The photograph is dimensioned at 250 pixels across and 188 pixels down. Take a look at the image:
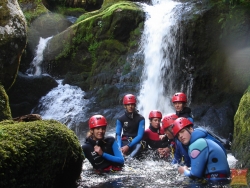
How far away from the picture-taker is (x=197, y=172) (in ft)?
15.4

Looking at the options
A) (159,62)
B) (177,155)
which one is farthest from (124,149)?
(159,62)

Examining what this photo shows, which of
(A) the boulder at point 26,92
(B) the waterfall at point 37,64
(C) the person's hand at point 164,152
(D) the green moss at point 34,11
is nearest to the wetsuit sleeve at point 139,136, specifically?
(C) the person's hand at point 164,152

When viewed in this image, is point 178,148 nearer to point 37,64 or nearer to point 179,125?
point 179,125

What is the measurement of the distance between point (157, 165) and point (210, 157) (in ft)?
7.16

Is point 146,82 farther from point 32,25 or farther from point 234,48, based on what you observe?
point 32,25

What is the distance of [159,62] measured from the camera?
1227cm

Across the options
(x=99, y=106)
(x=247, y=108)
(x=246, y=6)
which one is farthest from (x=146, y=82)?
(x=247, y=108)

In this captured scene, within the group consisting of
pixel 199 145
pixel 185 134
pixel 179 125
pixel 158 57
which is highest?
pixel 158 57

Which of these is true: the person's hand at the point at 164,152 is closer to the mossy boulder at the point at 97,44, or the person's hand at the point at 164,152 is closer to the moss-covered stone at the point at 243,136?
the moss-covered stone at the point at 243,136

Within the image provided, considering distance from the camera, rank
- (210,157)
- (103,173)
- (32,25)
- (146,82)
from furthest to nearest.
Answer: (32,25) → (146,82) → (103,173) → (210,157)

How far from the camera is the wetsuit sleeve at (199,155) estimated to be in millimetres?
4598

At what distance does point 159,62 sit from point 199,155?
797 centimetres

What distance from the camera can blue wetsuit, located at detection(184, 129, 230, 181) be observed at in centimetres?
461

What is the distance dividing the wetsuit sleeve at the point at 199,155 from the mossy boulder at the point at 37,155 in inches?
69.0
